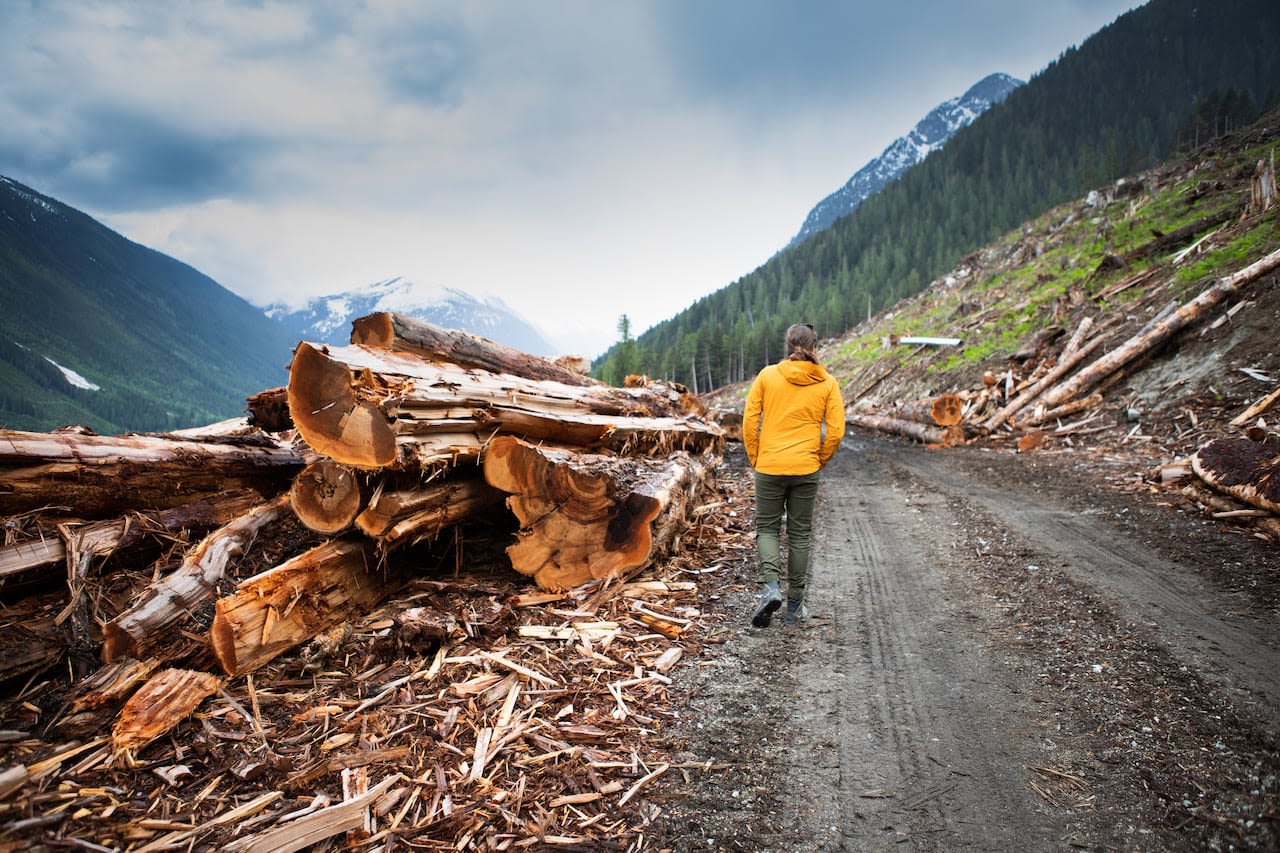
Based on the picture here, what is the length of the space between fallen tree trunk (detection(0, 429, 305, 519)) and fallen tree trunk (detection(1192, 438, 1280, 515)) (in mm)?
9676

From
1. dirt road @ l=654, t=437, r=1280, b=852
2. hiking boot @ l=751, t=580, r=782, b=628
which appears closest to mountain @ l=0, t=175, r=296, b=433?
hiking boot @ l=751, t=580, r=782, b=628

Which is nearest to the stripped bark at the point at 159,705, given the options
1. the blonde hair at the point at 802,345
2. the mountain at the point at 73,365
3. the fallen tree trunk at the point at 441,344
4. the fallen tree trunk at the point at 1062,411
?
the fallen tree trunk at the point at 441,344

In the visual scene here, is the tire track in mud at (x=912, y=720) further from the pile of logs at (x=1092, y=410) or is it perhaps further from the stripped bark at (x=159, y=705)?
the stripped bark at (x=159, y=705)

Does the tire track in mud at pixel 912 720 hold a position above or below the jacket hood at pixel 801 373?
below

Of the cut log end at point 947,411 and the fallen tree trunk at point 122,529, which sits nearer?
the fallen tree trunk at point 122,529

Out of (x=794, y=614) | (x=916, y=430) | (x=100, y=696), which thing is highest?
(x=916, y=430)

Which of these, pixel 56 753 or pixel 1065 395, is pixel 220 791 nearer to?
pixel 56 753

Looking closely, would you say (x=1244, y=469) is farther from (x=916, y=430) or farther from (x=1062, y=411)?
(x=916, y=430)

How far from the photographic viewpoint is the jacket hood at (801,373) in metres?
4.58

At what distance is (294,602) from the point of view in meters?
3.82

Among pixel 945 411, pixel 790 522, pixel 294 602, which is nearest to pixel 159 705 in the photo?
pixel 294 602

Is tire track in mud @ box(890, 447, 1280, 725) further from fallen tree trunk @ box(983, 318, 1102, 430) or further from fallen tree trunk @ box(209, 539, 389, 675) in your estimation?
fallen tree trunk @ box(983, 318, 1102, 430)

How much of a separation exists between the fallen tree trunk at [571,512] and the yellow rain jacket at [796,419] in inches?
46.5

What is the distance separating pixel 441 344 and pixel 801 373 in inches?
Answer: 142
